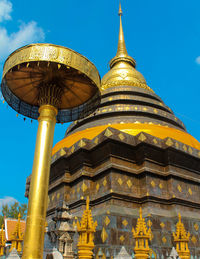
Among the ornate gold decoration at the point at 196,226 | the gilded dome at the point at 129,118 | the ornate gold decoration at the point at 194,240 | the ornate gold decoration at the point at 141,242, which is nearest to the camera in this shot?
the ornate gold decoration at the point at 141,242

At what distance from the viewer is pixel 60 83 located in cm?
799

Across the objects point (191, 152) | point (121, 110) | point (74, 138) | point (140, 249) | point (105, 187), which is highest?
point (121, 110)

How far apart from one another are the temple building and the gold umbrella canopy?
10.2 ft

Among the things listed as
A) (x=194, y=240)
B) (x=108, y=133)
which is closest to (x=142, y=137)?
(x=108, y=133)

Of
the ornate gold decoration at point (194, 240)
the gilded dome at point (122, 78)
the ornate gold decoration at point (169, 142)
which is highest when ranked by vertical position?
the gilded dome at point (122, 78)

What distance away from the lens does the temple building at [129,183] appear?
11255mm

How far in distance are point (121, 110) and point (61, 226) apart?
11087 millimetres

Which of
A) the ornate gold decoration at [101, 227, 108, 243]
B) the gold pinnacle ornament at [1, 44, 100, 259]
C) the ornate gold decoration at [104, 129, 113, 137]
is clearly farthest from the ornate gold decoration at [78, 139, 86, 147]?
the gold pinnacle ornament at [1, 44, 100, 259]

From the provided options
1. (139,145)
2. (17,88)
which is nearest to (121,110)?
(139,145)

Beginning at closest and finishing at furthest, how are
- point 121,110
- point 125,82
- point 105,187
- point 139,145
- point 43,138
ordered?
1. point 43,138
2. point 105,187
3. point 139,145
4. point 121,110
5. point 125,82

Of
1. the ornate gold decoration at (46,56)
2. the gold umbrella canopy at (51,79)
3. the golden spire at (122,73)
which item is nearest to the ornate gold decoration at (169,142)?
the gold umbrella canopy at (51,79)

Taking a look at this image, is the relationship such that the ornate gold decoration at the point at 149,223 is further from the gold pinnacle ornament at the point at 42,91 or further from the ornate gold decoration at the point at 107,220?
the gold pinnacle ornament at the point at 42,91

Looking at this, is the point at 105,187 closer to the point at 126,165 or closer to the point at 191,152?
the point at 126,165

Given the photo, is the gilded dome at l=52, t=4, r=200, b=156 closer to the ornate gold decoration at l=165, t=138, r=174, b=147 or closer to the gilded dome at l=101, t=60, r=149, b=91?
the gilded dome at l=101, t=60, r=149, b=91
